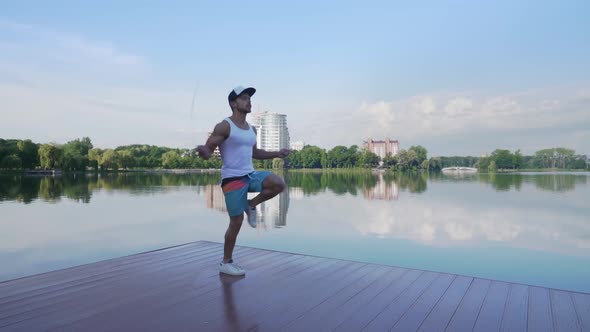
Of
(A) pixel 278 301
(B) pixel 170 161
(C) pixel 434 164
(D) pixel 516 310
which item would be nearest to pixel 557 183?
(D) pixel 516 310

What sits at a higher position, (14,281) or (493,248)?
(14,281)

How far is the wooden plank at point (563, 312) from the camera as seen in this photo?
8.77ft

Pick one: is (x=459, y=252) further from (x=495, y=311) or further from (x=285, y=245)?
(x=495, y=311)

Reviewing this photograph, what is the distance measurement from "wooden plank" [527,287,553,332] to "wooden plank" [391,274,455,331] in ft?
2.11

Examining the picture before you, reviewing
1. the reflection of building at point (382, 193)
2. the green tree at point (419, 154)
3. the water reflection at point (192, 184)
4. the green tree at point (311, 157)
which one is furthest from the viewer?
the green tree at point (311, 157)

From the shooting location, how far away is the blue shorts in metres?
3.81

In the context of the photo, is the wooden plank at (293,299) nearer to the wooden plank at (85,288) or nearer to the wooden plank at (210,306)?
the wooden plank at (210,306)

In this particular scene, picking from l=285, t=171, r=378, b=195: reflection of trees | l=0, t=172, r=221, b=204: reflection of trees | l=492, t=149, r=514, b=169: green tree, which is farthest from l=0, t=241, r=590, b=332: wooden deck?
l=492, t=149, r=514, b=169: green tree

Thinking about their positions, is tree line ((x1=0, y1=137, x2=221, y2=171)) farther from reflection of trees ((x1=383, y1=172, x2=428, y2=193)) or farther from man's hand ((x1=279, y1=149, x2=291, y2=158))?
man's hand ((x1=279, y1=149, x2=291, y2=158))

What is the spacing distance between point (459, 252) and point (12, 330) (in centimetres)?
819

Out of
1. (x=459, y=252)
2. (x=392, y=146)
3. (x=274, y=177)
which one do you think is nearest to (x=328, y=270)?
(x=274, y=177)

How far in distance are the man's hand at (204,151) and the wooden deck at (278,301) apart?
1.14 metres

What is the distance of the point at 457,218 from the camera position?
1337 centimetres

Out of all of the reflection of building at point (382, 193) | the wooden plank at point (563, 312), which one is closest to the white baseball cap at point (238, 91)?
the wooden plank at point (563, 312)
